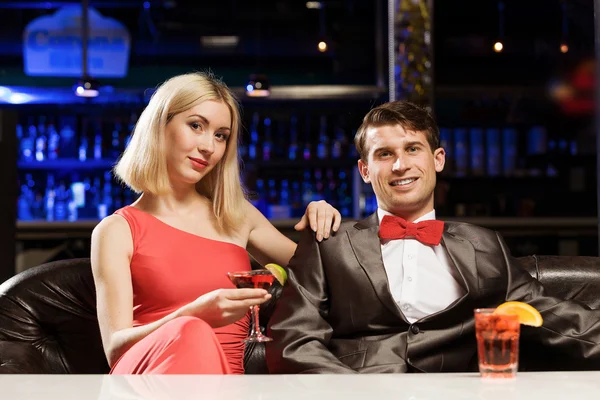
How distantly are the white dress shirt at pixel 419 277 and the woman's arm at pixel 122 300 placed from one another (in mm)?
513

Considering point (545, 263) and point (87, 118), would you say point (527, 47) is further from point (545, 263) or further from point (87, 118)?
point (545, 263)

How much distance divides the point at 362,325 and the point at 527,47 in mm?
5339

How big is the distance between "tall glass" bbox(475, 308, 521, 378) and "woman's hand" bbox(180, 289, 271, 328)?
58cm

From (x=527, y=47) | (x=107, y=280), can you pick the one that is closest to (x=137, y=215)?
(x=107, y=280)

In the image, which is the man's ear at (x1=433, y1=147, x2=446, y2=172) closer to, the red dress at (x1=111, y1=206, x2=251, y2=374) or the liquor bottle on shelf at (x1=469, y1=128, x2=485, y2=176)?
the red dress at (x1=111, y1=206, x2=251, y2=374)

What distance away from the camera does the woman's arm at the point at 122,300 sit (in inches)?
82.2

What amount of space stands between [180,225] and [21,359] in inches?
24.6

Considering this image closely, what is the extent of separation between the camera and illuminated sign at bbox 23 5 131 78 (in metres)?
6.38

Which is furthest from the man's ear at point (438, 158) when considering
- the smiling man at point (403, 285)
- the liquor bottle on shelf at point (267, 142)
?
the liquor bottle on shelf at point (267, 142)

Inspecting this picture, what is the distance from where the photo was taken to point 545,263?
2.82 m

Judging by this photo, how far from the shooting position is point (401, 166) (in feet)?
7.87

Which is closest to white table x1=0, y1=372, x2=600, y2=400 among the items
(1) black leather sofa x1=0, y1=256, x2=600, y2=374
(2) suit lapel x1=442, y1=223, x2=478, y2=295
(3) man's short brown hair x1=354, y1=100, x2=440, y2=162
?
(2) suit lapel x1=442, y1=223, x2=478, y2=295

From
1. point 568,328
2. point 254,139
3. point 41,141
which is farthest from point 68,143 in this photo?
point 568,328

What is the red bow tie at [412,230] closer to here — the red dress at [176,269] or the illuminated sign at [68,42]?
the red dress at [176,269]
